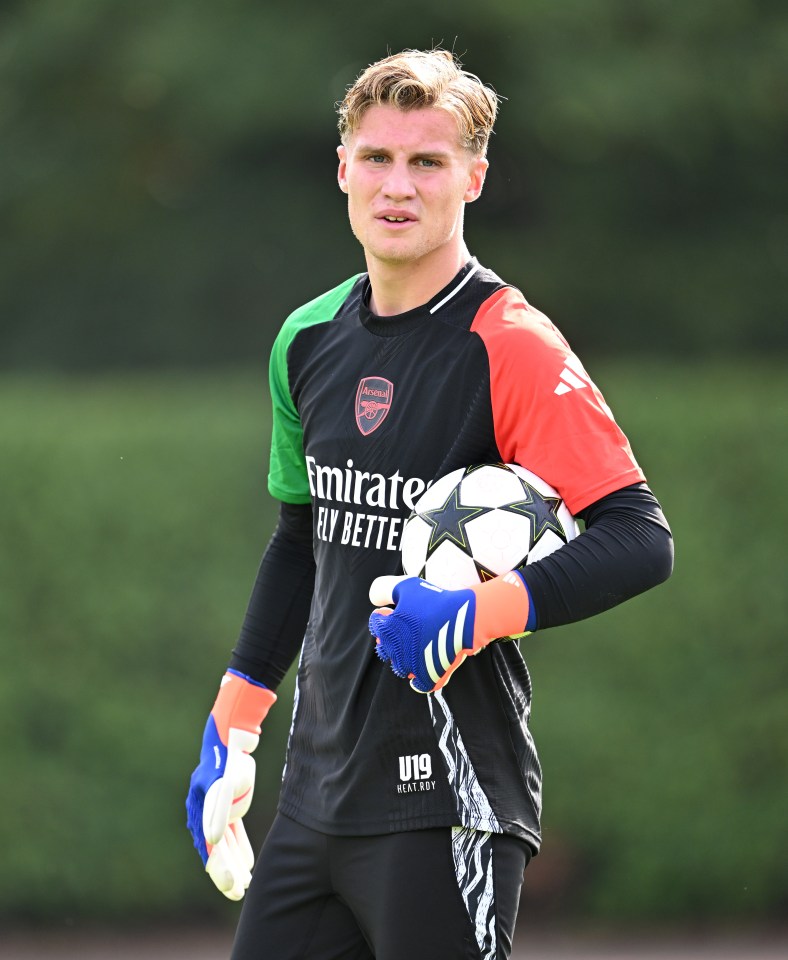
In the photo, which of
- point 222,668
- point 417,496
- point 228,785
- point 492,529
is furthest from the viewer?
point 222,668

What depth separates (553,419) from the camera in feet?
9.07

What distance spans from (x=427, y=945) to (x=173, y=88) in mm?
8140

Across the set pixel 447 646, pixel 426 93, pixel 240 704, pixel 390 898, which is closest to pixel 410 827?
pixel 390 898

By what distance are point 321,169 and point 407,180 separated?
7623 mm

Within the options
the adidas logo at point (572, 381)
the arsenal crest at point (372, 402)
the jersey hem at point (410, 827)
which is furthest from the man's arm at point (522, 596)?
the arsenal crest at point (372, 402)

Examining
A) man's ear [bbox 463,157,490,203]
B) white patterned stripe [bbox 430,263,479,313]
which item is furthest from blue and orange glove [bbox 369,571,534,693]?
man's ear [bbox 463,157,490,203]

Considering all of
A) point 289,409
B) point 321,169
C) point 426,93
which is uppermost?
point 321,169

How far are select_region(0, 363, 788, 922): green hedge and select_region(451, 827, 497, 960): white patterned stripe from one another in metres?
3.63

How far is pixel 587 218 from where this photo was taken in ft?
33.8

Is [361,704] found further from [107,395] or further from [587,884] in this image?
[107,395]

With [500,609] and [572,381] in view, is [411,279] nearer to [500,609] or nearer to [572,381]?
[572,381]

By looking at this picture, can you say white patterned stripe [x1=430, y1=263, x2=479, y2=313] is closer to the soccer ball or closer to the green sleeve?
the green sleeve

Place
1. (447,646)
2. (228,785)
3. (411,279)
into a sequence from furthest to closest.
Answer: (228,785) → (411,279) → (447,646)

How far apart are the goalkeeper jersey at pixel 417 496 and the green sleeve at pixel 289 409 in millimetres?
117
